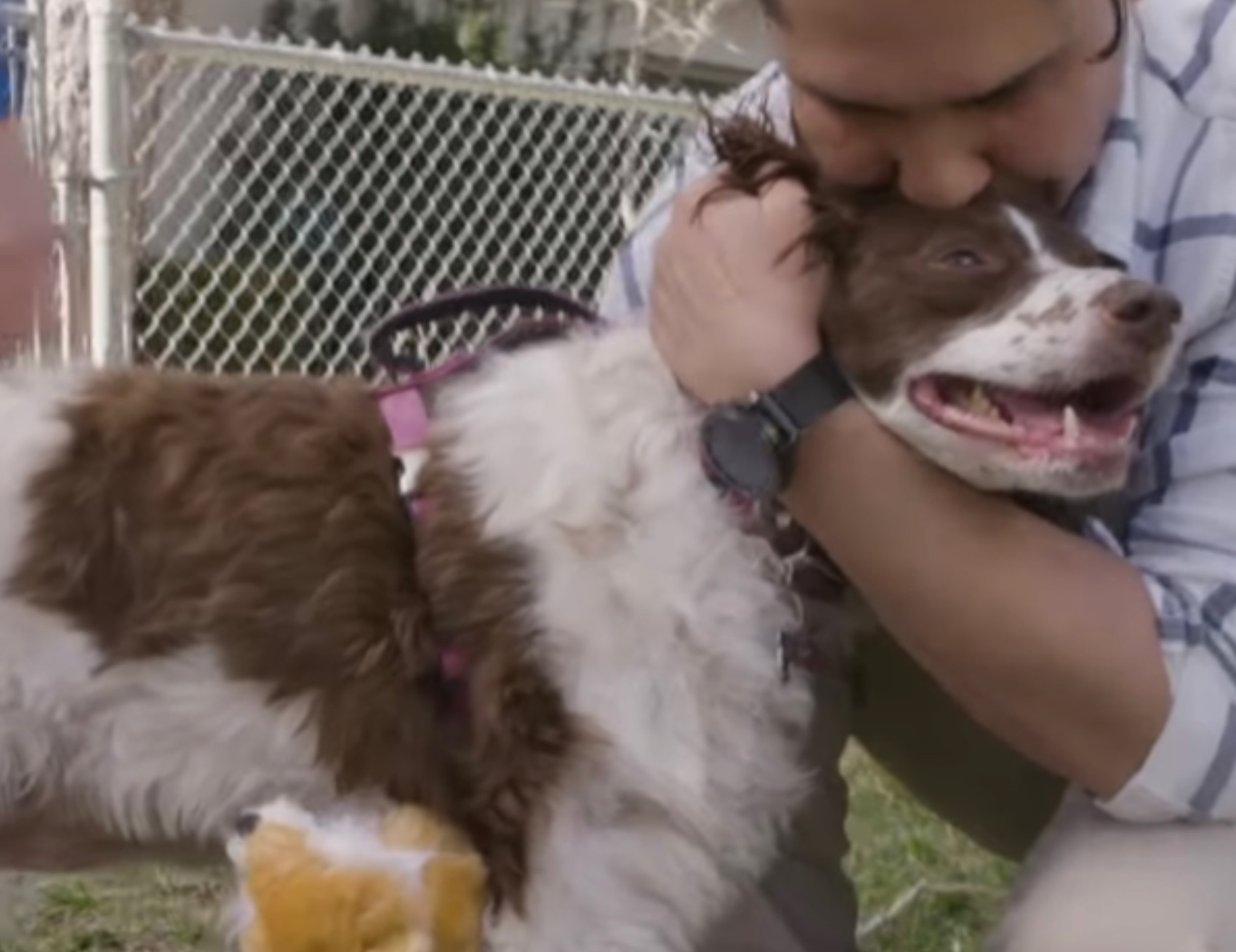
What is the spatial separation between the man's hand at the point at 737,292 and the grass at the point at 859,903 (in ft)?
4.78

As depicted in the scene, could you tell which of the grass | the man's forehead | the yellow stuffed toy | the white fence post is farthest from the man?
the white fence post

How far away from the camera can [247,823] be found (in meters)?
2.96

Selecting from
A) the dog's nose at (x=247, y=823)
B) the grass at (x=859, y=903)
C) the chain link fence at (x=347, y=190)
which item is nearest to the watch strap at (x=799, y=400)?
the dog's nose at (x=247, y=823)

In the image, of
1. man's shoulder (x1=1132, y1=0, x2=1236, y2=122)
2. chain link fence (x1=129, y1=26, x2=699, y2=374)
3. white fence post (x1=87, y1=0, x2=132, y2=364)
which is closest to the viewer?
man's shoulder (x1=1132, y1=0, x2=1236, y2=122)

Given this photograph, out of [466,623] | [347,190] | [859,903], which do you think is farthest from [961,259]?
[347,190]

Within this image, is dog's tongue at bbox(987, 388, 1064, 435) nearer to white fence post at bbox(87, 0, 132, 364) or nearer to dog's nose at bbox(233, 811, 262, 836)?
dog's nose at bbox(233, 811, 262, 836)

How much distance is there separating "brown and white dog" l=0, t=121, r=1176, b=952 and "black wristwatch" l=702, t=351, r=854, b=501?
2.1 inches

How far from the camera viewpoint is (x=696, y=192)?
2979 mm

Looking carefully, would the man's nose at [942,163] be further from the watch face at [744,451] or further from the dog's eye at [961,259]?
the watch face at [744,451]

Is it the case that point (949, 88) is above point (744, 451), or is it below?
above

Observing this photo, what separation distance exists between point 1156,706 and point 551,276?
5456 mm

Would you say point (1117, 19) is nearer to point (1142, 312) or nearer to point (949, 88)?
point (949, 88)

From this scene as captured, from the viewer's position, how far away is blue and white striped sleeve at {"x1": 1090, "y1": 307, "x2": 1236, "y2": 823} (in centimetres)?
280

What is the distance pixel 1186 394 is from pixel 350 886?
3.50ft
